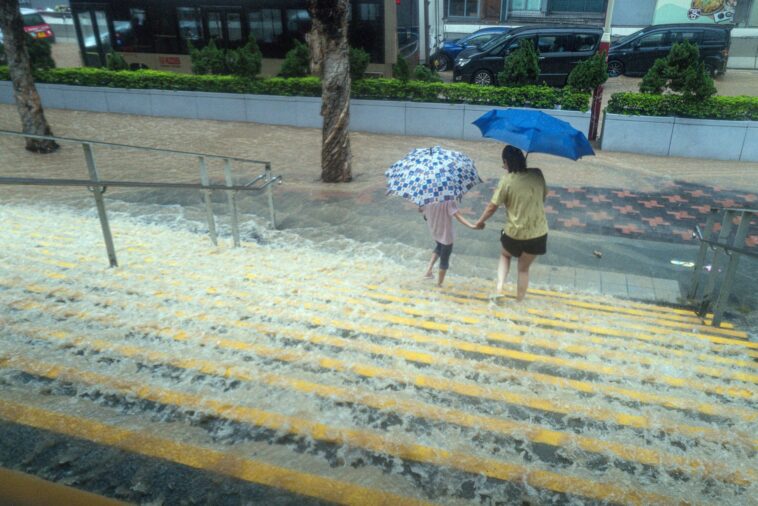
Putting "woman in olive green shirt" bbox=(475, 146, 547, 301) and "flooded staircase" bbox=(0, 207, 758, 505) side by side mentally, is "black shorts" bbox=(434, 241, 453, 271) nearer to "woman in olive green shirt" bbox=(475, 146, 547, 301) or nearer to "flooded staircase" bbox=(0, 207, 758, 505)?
"woman in olive green shirt" bbox=(475, 146, 547, 301)

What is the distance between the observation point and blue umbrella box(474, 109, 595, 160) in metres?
4.54

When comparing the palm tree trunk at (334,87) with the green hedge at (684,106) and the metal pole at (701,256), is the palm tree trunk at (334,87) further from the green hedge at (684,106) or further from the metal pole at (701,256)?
the green hedge at (684,106)

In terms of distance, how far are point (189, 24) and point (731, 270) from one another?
1569 cm

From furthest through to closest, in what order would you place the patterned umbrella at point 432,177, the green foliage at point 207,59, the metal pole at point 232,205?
the green foliage at point 207,59
the metal pole at point 232,205
the patterned umbrella at point 432,177

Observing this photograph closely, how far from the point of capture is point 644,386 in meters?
3.58

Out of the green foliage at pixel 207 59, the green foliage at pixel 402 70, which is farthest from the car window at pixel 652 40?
the green foliage at pixel 207 59

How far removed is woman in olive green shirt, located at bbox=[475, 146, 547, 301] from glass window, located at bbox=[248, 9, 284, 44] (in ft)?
41.4

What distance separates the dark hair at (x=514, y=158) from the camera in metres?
4.77

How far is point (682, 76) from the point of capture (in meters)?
11.5

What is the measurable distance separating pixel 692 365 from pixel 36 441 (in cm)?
407

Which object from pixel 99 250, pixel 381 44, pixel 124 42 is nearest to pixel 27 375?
pixel 99 250

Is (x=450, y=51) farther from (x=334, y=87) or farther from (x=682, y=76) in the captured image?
(x=334, y=87)

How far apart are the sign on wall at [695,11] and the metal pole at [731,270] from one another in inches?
921

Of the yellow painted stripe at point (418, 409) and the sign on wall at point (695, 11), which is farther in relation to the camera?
the sign on wall at point (695, 11)
